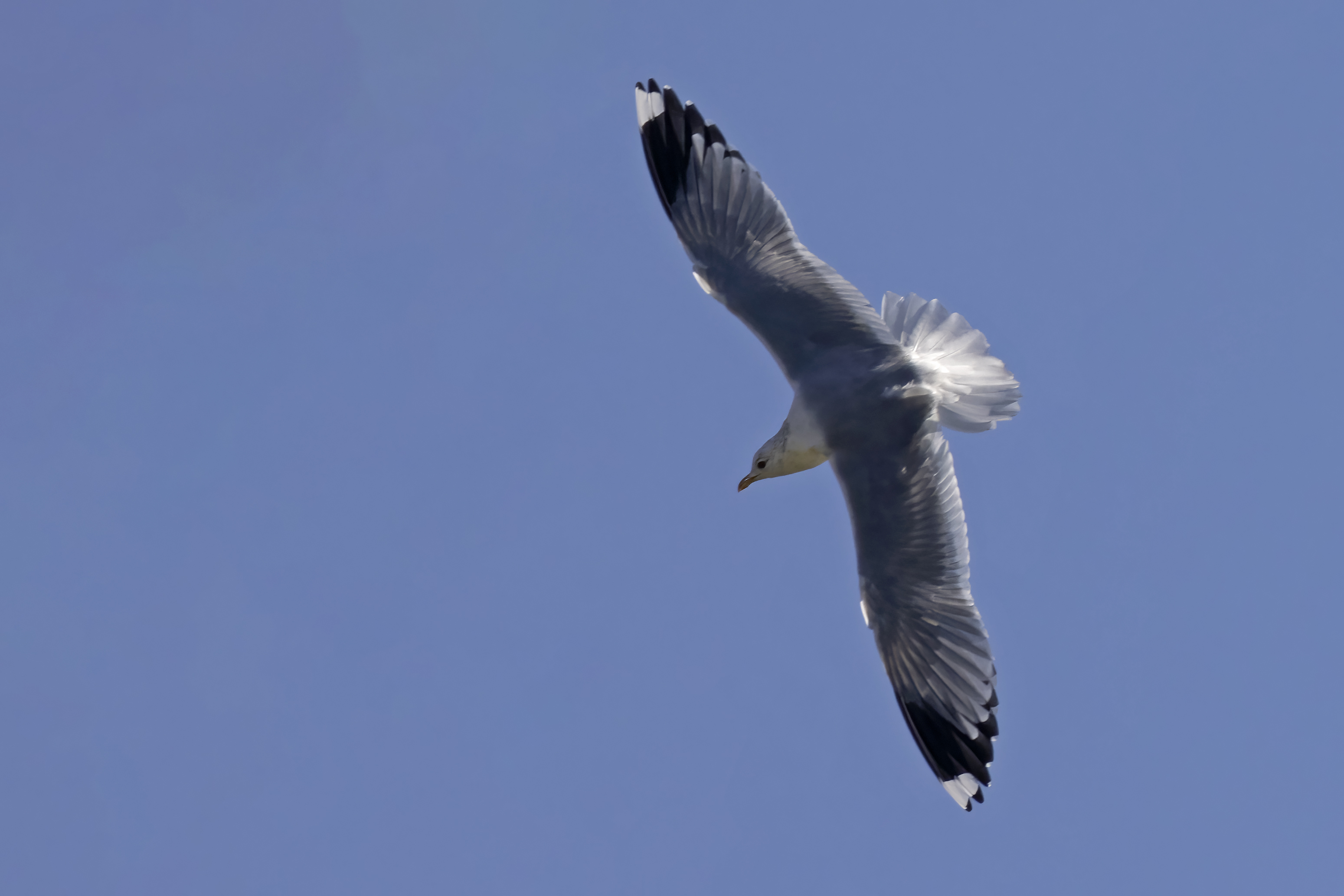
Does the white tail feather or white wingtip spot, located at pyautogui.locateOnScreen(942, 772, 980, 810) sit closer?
white wingtip spot, located at pyautogui.locateOnScreen(942, 772, 980, 810)

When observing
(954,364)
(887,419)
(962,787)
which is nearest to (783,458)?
(887,419)

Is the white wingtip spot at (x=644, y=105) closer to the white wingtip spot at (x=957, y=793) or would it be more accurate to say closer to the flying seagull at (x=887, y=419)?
the flying seagull at (x=887, y=419)

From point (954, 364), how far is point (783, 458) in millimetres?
1158

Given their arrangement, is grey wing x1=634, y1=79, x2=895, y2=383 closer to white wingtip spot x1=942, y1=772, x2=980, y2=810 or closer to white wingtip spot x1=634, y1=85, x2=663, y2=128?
white wingtip spot x1=634, y1=85, x2=663, y2=128

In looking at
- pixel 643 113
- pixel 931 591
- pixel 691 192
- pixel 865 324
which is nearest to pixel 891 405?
pixel 865 324

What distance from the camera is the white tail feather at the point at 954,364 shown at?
7.64 metres

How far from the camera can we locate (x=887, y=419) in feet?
24.7

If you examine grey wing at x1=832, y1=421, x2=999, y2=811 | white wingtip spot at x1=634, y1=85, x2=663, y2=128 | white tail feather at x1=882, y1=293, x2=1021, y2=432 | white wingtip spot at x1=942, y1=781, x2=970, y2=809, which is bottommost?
white wingtip spot at x1=942, y1=781, x2=970, y2=809

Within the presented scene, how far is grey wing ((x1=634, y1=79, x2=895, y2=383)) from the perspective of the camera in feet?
24.7

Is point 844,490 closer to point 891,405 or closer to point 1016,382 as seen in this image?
point 891,405

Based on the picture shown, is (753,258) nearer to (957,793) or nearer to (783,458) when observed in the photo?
(783,458)

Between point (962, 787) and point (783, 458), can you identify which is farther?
point (783, 458)

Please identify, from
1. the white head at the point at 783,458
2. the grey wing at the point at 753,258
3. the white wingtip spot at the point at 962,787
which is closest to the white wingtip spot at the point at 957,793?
the white wingtip spot at the point at 962,787

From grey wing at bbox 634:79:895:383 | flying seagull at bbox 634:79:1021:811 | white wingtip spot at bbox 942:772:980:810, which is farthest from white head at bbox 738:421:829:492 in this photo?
white wingtip spot at bbox 942:772:980:810
